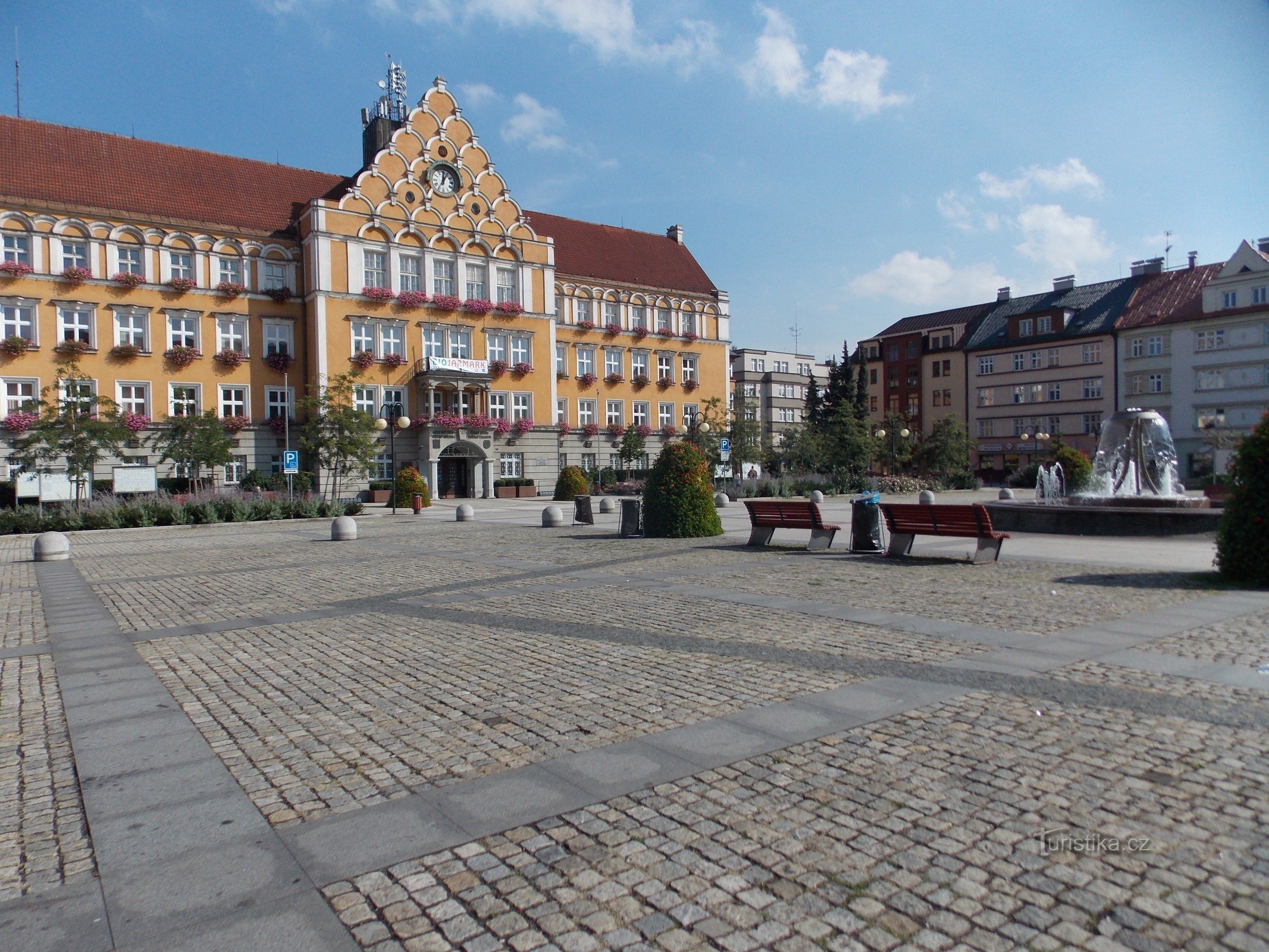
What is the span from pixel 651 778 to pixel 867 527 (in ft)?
37.3

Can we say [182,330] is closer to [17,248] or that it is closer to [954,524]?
[17,248]

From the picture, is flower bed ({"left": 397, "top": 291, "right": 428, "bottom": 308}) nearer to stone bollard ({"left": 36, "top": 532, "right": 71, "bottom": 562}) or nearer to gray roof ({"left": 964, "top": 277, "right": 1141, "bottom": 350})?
stone bollard ({"left": 36, "top": 532, "right": 71, "bottom": 562})

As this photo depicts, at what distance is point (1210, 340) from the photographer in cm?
5844

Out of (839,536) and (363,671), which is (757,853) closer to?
(363,671)

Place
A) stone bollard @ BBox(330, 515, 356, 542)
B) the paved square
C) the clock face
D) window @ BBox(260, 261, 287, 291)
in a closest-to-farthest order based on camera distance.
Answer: the paved square, stone bollard @ BBox(330, 515, 356, 542), window @ BBox(260, 261, 287, 291), the clock face

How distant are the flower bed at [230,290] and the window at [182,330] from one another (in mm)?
1832

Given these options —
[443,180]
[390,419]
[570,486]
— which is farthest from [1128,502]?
[443,180]

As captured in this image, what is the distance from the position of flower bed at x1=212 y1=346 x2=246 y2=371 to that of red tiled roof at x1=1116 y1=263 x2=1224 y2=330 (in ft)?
196

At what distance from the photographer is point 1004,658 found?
7.08 meters

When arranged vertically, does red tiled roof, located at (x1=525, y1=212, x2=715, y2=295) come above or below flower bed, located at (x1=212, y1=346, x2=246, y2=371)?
above

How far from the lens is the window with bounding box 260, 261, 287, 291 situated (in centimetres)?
4684

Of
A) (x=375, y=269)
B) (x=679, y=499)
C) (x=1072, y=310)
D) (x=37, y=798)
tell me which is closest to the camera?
(x=37, y=798)

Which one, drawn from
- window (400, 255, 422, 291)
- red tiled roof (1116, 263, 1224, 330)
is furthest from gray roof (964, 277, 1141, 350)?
window (400, 255, 422, 291)

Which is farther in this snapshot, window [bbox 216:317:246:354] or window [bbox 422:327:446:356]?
window [bbox 422:327:446:356]
